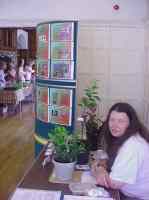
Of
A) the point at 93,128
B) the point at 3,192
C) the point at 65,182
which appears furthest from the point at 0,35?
the point at 65,182

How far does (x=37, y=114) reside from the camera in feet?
14.3

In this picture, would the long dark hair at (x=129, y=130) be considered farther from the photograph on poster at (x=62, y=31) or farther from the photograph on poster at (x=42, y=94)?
the photograph on poster at (x=42, y=94)

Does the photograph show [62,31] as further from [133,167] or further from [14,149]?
[133,167]

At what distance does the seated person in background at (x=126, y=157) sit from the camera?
1617 millimetres

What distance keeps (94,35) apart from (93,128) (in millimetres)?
2743

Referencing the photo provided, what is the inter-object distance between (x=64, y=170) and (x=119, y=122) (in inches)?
15.5

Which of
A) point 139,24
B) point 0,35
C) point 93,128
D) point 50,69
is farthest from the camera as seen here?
point 0,35

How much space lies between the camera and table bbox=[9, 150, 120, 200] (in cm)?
161

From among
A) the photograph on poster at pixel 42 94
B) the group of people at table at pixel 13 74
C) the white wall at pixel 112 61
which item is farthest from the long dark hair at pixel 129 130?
the group of people at table at pixel 13 74

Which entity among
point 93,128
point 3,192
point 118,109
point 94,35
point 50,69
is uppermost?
point 94,35

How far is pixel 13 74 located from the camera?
30.2ft

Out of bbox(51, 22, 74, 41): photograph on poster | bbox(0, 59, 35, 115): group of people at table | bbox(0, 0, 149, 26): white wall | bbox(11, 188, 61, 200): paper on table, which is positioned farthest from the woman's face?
bbox(0, 59, 35, 115): group of people at table

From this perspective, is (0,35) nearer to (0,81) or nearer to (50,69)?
(0,81)

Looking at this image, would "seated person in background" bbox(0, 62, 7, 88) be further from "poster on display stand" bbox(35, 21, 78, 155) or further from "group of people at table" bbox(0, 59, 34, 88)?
"poster on display stand" bbox(35, 21, 78, 155)
